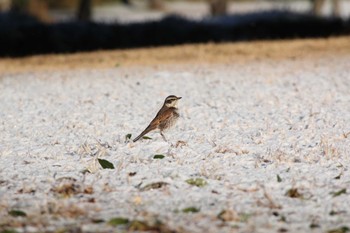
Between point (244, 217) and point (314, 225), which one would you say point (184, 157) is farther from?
point (314, 225)

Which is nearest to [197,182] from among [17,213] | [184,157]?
[184,157]

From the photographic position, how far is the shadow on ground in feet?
103

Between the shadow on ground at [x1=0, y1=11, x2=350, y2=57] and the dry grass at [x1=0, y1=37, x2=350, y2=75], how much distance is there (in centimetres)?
135

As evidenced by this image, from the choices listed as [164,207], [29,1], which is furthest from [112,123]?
[29,1]

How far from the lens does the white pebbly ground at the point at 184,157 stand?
8930 mm

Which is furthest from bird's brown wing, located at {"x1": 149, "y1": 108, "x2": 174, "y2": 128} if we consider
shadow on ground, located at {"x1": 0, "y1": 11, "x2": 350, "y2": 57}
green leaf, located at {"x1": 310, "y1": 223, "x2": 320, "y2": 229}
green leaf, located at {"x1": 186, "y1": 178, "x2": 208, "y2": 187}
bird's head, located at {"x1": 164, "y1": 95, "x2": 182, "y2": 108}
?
shadow on ground, located at {"x1": 0, "y1": 11, "x2": 350, "y2": 57}

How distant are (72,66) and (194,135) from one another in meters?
13.4

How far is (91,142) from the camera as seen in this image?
13.1 m

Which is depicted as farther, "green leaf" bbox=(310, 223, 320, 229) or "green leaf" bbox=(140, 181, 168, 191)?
"green leaf" bbox=(140, 181, 168, 191)

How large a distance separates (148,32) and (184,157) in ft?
69.9

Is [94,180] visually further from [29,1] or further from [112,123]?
[29,1]

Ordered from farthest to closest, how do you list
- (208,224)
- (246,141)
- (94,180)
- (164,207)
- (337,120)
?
(337,120) < (246,141) < (94,180) < (164,207) < (208,224)

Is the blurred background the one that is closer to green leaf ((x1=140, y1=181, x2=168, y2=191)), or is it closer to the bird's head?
the bird's head

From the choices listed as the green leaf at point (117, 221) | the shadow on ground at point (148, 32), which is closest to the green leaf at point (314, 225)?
the green leaf at point (117, 221)
